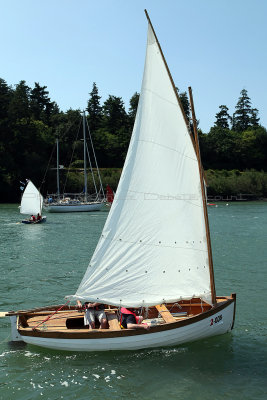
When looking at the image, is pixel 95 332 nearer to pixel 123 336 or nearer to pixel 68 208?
pixel 123 336

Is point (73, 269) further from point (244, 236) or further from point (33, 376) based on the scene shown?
point (244, 236)

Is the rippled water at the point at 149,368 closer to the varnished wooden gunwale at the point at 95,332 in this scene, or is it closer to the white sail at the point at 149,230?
the varnished wooden gunwale at the point at 95,332

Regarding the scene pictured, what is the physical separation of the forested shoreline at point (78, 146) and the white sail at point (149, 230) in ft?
320

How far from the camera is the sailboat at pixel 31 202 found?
5812 centimetres

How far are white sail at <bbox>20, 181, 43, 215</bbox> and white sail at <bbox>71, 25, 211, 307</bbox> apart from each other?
4542cm

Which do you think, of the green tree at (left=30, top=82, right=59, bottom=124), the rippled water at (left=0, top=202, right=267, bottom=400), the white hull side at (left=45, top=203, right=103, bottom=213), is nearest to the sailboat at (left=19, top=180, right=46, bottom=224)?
the white hull side at (left=45, top=203, right=103, bottom=213)

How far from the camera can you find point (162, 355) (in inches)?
536

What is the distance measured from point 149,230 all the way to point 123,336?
337 centimetres

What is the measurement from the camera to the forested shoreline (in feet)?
397

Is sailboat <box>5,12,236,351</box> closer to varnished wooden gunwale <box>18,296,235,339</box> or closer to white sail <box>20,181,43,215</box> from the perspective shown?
varnished wooden gunwale <box>18,296,235,339</box>

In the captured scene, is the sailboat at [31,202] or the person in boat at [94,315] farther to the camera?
the sailboat at [31,202]

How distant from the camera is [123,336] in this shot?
13.0 m

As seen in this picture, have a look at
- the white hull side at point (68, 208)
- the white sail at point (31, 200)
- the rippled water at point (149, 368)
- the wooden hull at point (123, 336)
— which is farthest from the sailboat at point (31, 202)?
the wooden hull at point (123, 336)

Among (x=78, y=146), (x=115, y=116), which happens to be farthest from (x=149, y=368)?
(x=115, y=116)
